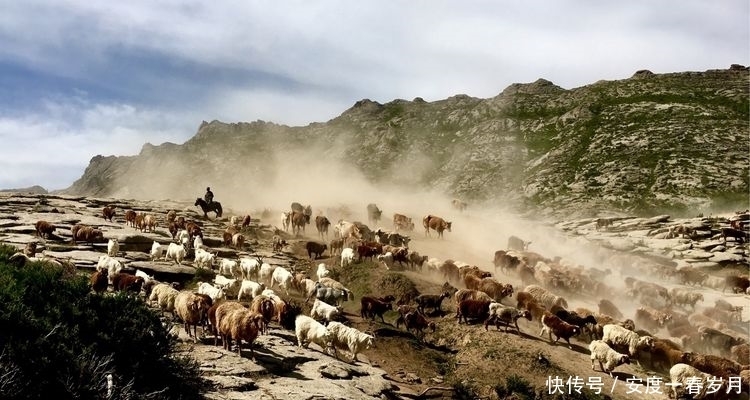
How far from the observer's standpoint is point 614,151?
81.9 m

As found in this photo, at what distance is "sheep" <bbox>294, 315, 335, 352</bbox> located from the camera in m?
17.6

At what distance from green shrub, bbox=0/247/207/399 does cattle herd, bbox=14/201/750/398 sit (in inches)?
128

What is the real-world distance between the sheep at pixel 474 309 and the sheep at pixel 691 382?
737cm

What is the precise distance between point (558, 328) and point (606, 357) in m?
2.57

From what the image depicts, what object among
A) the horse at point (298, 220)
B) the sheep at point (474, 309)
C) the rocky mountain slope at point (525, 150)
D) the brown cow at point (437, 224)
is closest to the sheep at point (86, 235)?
the horse at point (298, 220)

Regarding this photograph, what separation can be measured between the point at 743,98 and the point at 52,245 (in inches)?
4051

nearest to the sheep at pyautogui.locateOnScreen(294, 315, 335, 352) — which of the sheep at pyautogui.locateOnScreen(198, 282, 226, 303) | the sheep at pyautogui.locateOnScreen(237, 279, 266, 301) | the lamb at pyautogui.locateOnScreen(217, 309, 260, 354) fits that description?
the lamb at pyautogui.locateOnScreen(217, 309, 260, 354)

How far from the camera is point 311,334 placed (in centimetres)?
1770

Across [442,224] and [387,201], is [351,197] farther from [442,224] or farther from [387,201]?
[442,224]

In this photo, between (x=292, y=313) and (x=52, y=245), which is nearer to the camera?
(x=292, y=313)

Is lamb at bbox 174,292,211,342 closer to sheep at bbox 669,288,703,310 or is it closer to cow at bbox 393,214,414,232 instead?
sheep at bbox 669,288,703,310

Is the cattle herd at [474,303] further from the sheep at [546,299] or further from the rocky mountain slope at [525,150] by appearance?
the rocky mountain slope at [525,150]

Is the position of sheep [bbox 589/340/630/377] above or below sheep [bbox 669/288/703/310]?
above

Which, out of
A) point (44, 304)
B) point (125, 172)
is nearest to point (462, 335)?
point (44, 304)
